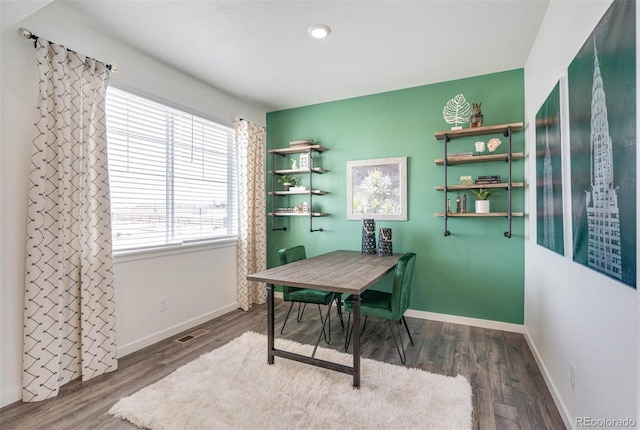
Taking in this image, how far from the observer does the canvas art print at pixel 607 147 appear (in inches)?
A: 40.7

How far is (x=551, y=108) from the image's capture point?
1969 mm

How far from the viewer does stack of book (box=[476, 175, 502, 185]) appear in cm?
301

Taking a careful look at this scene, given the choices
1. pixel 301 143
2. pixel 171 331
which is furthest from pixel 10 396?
pixel 301 143

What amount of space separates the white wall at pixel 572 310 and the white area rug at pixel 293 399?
2.07ft

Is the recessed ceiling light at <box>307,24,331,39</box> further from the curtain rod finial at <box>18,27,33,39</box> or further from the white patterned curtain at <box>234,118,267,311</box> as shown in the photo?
the curtain rod finial at <box>18,27,33,39</box>

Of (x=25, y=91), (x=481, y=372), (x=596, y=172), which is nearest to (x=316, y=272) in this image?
(x=481, y=372)

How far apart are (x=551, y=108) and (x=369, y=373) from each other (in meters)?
2.20

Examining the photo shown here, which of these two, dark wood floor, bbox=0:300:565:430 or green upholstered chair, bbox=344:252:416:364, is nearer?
dark wood floor, bbox=0:300:565:430

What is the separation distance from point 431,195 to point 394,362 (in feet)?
6.02

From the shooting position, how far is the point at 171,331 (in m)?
3.02

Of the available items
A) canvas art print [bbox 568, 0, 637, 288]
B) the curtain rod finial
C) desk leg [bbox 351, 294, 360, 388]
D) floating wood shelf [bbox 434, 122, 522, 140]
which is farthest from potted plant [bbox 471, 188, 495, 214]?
the curtain rod finial

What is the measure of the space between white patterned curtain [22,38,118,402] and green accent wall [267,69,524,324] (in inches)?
94.0

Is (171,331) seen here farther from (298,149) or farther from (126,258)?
(298,149)

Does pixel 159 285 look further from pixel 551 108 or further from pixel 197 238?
pixel 551 108
